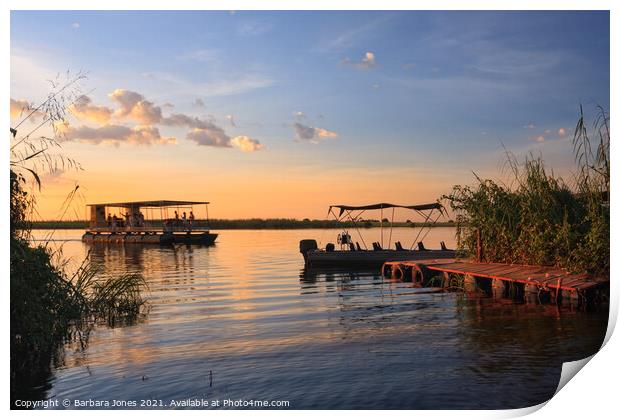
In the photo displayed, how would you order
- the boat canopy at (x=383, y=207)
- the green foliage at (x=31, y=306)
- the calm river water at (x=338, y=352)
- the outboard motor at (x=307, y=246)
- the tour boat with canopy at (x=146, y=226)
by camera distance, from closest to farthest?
the calm river water at (x=338, y=352) → the green foliage at (x=31, y=306) → the boat canopy at (x=383, y=207) → the outboard motor at (x=307, y=246) → the tour boat with canopy at (x=146, y=226)

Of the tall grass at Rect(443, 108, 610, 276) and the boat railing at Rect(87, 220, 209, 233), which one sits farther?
the boat railing at Rect(87, 220, 209, 233)

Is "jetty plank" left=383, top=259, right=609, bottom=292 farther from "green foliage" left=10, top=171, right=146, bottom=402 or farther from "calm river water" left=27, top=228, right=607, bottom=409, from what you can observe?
"green foliage" left=10, top=171, right=146, bottom=402

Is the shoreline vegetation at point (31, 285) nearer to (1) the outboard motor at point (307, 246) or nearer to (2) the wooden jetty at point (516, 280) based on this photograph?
(2) the wooden jetty at point (516, 280)

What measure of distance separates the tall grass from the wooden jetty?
0.33 m

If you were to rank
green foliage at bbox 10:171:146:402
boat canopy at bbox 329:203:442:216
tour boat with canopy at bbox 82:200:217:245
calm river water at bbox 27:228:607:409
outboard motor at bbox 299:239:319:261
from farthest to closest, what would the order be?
tour boat with canopy at bbox 82:200:217:245 → outboard motor at bbox 299:239:319:261 → boat canopy at bbox 329:203:442:216 → green foliage at bbox 10:171:146:402 → calm river water at bbox 27:228:607:409

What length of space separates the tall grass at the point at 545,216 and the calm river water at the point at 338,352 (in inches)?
60.1

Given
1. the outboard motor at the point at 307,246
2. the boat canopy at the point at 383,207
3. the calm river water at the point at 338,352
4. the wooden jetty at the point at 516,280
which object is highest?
the boat canopy at the point at 383,207

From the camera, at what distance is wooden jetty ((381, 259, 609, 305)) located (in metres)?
12.4

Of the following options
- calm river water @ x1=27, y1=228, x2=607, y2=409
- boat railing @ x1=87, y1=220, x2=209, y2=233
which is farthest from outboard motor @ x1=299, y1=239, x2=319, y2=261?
boat railing @ x1=87, y1=220, x2=209, y2=233

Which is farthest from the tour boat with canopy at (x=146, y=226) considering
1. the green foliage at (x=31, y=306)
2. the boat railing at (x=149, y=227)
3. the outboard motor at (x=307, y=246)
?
the green foliage at (x=31, y=306)

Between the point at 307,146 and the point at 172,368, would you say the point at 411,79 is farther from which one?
the point at 172,368

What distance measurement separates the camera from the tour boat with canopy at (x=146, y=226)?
45938 mm

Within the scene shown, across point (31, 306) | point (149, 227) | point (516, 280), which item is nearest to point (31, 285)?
point (31, 306)
